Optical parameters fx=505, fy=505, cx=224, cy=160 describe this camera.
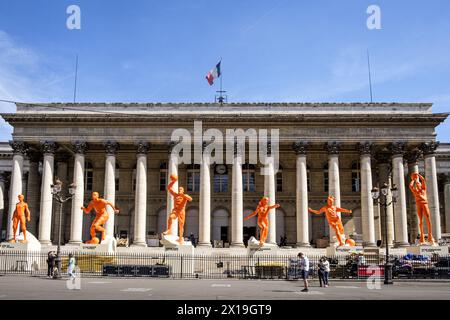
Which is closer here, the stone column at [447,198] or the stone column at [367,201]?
the stone column at [367,201]

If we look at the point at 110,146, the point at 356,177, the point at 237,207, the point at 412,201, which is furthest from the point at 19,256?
the point at 412,201

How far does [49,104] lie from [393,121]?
28.9 m

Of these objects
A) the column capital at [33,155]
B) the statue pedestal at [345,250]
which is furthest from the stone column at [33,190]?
the statue pedestal at [345,250]

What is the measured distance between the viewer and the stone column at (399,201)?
40.5 meters

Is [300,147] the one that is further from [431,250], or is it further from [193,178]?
[431,250]

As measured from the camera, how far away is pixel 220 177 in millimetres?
48469

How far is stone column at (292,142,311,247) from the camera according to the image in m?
40.7

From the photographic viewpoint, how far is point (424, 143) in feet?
135

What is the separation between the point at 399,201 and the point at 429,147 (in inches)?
199

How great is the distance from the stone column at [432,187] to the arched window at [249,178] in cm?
1535

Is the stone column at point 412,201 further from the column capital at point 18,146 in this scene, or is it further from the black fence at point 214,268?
the column capital at point 18,146

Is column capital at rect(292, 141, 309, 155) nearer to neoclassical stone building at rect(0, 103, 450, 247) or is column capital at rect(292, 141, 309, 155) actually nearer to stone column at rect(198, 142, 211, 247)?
neoclassical stone building at rect(0, 103, 450, 247)

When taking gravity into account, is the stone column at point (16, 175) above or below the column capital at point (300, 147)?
below
